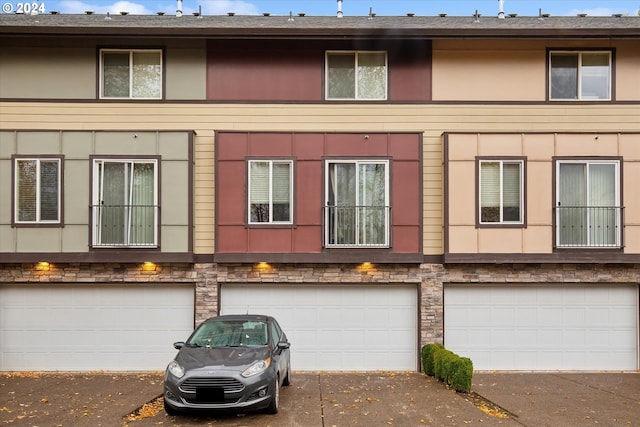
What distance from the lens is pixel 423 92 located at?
13680mm

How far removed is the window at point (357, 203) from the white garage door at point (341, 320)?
120 cm

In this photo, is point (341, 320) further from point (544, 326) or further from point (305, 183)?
point (544, 326)

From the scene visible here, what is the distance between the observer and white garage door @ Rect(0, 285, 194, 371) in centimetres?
1328

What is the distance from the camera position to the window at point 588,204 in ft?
43.0

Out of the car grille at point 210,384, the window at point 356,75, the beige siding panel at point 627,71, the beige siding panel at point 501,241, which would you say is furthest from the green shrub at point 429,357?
the beige siding panel at point 627,71

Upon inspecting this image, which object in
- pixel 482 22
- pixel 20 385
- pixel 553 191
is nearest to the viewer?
pixel 20 385

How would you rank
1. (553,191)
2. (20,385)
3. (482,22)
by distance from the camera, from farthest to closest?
1. (482,22)
2. (553,191)
3. (20,385)

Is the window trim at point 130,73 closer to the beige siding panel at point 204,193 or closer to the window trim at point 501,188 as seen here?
the beige siding panel at point 204,193

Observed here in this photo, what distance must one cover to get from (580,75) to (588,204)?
3.03m

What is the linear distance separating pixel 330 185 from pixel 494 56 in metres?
4.82

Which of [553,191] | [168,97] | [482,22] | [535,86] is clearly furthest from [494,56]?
[168,97]

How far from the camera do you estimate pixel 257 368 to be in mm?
8844

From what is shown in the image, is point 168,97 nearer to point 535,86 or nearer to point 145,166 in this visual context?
point 145,166

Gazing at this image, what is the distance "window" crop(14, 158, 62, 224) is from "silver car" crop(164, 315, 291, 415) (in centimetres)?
539
